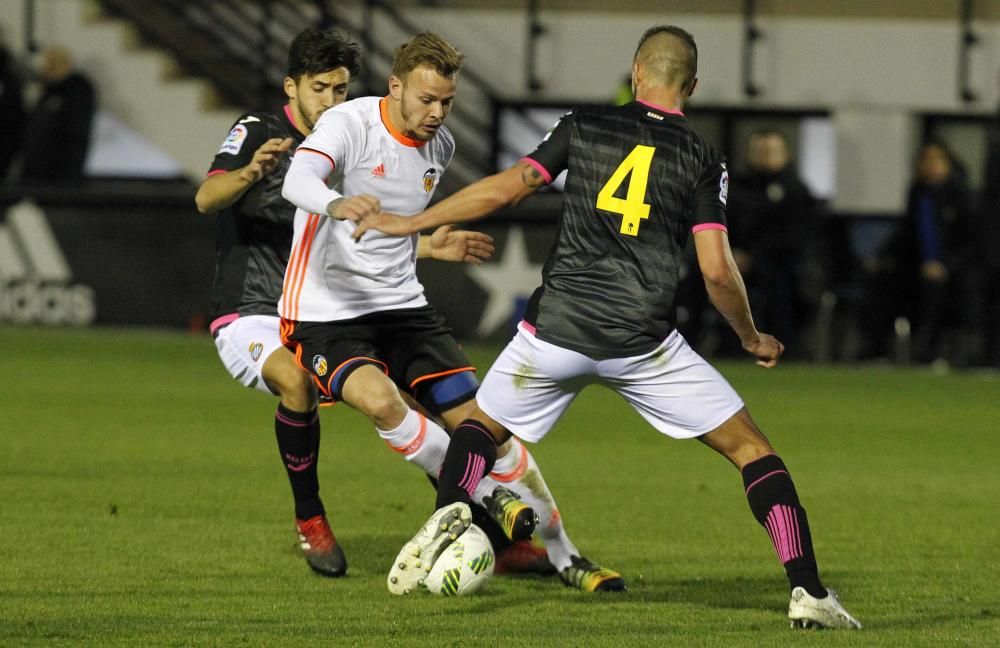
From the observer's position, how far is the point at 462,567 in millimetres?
6242

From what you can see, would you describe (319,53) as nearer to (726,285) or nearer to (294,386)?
(294,386)

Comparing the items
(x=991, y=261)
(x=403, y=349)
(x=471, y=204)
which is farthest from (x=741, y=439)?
(x=991, y=261)

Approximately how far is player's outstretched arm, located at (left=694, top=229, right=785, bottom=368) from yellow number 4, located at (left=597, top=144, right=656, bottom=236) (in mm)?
209

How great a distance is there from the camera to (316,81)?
7.17 metres

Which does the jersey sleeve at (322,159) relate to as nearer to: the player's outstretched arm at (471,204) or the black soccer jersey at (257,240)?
the player's outstretched arm at (471,204)

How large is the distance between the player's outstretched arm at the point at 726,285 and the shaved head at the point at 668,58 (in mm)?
501

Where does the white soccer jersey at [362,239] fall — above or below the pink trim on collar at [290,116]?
below

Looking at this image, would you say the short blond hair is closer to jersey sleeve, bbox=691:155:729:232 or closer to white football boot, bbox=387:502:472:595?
jersey sleeve, bbox=691:155:729:232

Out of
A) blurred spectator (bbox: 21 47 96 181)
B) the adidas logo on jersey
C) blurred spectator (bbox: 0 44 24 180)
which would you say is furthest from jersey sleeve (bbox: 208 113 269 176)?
blurred spectator (bbox: 0 44 24 180)

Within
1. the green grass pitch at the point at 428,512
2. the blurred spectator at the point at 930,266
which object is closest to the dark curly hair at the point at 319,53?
the green grass pitch at the point at 428,512

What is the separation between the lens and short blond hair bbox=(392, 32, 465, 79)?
21.2 feet

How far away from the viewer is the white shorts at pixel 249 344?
711 centimetres

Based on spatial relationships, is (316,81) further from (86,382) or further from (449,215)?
(86,382)

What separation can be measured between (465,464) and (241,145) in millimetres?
1716
